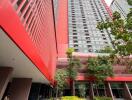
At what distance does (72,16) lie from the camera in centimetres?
5853

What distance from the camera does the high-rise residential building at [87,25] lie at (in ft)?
148

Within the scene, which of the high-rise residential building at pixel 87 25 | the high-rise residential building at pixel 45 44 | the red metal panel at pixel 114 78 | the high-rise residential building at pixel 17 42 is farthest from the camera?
the high-rise residential building at pixel 87 25

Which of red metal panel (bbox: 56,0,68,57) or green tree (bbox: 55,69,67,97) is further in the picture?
red metal panel (bbox: 56,0,68,57)

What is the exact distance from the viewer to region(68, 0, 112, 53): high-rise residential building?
45.0m

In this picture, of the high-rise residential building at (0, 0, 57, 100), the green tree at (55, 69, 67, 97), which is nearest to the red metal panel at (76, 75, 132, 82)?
the green tree at (55, 69, 67, 97)

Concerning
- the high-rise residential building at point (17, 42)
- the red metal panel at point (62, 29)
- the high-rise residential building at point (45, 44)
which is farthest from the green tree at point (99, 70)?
the high-rise residential building at point (17, 42)

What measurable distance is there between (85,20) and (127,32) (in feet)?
158

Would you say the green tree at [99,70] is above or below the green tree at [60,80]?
above

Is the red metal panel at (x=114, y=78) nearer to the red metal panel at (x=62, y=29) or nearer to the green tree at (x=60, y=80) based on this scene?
the green tree at (x=60, y=80)

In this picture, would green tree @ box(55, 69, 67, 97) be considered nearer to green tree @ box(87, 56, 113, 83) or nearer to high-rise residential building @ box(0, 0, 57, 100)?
green tree @ box(87, 56, 113, 83)

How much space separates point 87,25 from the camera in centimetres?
5328

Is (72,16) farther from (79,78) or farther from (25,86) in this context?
(25,86)

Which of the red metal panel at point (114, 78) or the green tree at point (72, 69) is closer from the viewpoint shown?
the green tree at point (72, 69)

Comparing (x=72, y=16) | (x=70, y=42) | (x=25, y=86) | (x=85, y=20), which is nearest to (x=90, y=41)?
(x=70, y=42)
